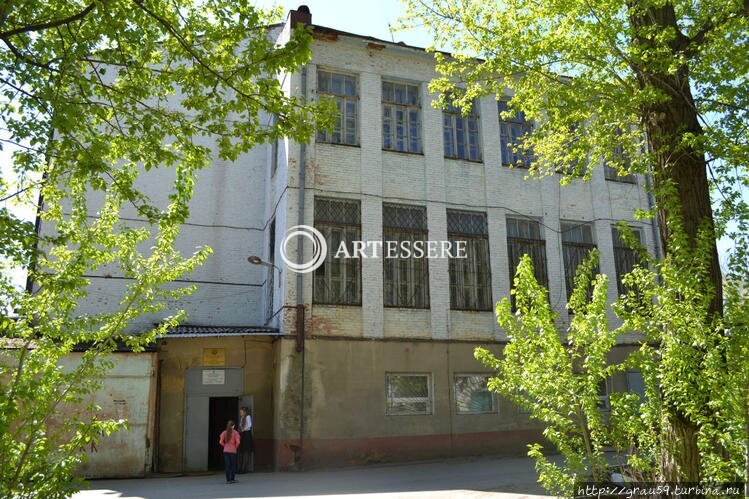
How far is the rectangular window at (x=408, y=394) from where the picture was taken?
1480cm

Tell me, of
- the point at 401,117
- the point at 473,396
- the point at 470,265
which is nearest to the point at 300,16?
the point at 401,117

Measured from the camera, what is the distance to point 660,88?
833 cm

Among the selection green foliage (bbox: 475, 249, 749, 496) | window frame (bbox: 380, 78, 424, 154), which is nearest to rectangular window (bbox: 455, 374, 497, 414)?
window frame (bbox: 380, 78, 424, 154)

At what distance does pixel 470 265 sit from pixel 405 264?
1951mm

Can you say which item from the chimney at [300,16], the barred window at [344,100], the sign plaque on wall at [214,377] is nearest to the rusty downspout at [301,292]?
the barred window at [344,100]

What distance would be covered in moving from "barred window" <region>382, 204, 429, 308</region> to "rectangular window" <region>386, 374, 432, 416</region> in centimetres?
187

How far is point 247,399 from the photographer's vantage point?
15.6 m

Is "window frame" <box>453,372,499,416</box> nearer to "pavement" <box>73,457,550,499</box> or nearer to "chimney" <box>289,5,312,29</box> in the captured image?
"pavement" <box>73,457,550,499</box>

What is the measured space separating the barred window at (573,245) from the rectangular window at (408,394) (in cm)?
530

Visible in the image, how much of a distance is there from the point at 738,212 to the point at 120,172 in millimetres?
8169

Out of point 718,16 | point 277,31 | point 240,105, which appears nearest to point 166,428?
point 240,105

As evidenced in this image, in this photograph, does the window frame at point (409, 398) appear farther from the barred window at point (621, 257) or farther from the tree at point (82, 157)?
the tree at point (82, 157)

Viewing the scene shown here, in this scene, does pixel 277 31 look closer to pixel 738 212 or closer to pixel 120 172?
pixel 120 172

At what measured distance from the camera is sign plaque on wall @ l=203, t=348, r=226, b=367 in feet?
51.7
